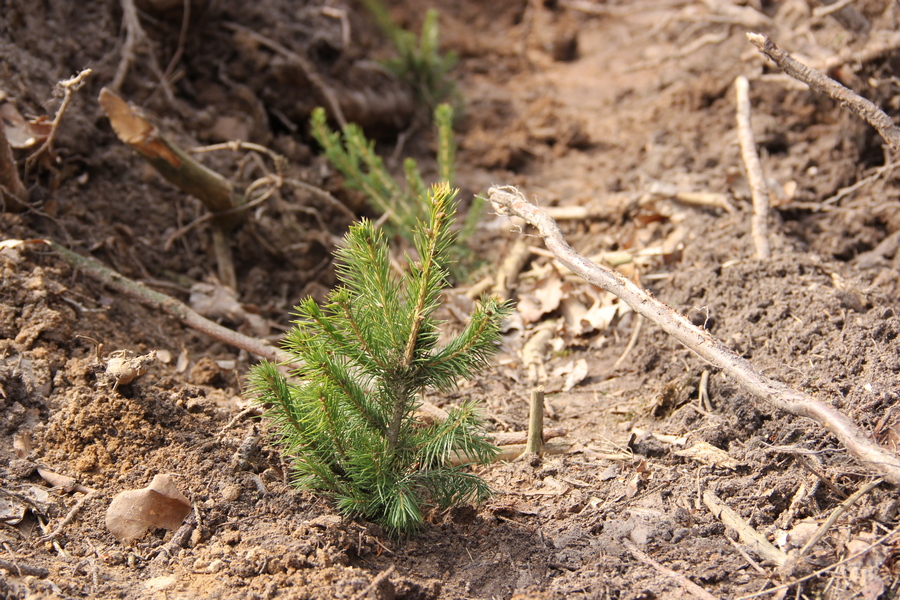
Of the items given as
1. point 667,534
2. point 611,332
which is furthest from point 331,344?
point 611,332

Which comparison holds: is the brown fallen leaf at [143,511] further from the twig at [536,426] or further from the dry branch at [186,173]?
the dry branch at [186,173]

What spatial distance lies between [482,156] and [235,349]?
8.88ft

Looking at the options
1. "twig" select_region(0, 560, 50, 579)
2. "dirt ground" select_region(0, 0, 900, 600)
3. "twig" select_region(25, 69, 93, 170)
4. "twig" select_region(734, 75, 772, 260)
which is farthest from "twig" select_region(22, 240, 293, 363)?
"twig" select_region(734, 75, 772, 260)

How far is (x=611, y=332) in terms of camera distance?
3.26m

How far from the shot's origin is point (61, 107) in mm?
2871

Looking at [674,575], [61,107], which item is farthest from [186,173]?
[674,575]

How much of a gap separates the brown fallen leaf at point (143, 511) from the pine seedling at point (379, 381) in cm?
39

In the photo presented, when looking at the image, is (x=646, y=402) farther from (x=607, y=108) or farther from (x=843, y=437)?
(x=607, y=108)

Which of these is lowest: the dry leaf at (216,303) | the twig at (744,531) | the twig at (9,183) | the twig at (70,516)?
the dry leaf at (216,303)

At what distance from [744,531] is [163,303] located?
247cm

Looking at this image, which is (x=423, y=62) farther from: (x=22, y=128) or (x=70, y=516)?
(x=70, y=516)

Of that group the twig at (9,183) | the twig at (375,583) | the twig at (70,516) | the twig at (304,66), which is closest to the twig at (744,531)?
the twig at (375,583)

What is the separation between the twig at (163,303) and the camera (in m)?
2.85

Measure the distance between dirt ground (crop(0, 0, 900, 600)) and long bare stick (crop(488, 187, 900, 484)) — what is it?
305 mm
